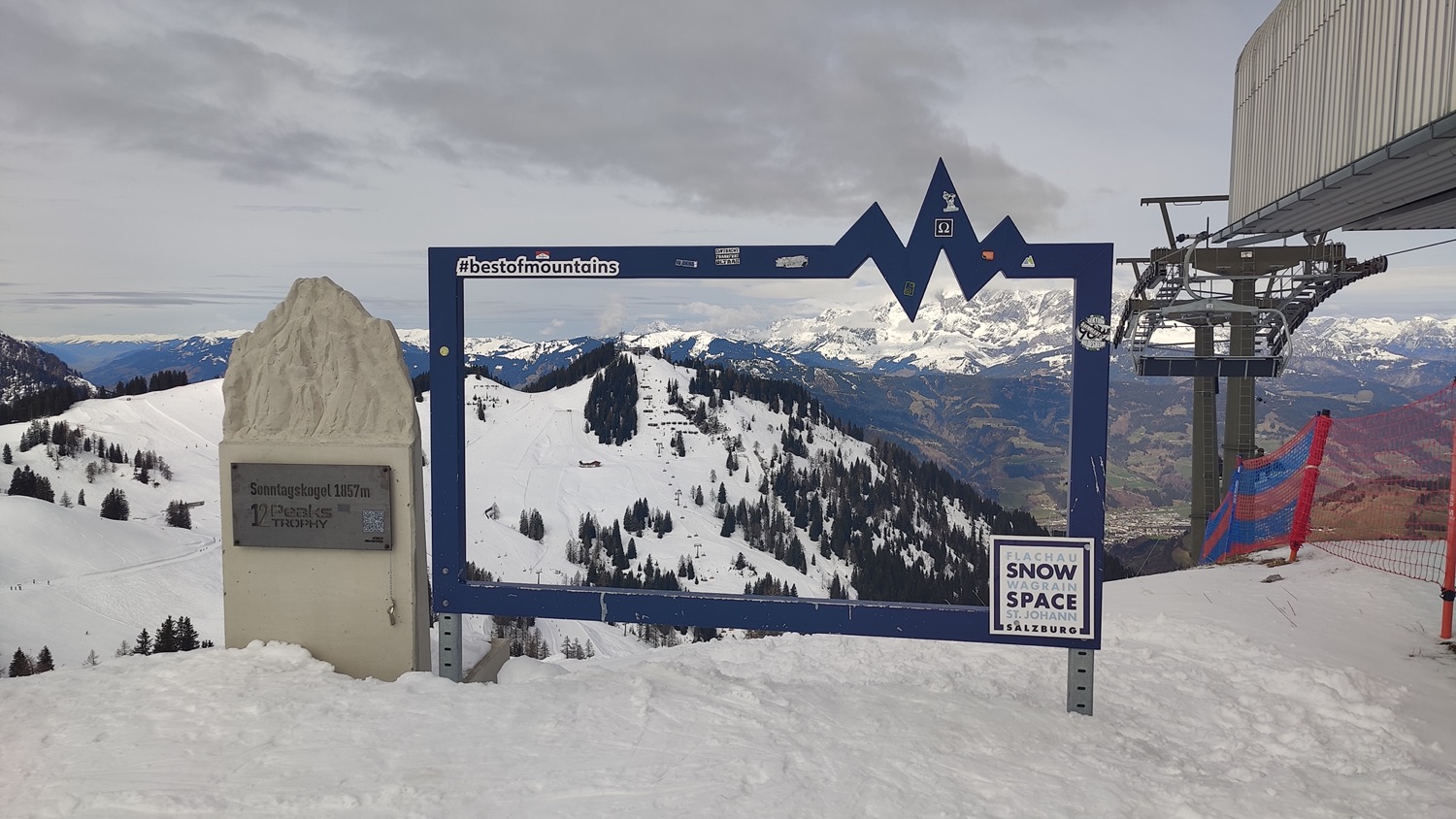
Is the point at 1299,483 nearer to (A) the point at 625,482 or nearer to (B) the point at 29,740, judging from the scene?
(B) the point at 29,740

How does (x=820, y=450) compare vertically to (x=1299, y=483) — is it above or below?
below

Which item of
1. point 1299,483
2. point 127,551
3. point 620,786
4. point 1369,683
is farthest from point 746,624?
point 127,551

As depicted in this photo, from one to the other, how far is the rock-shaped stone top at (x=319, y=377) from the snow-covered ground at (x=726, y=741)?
2093 millimetres

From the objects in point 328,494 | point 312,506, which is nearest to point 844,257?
point 328,494

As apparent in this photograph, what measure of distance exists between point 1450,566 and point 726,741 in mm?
8755

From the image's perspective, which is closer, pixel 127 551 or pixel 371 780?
pixel 371 780

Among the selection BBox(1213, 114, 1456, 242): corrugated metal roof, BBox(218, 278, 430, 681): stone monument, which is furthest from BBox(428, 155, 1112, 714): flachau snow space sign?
BBox(1213, 114, 1456, 242): corrugated metal roof

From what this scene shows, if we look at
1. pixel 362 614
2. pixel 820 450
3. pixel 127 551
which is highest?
pixel 362 614

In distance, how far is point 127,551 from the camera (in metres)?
119

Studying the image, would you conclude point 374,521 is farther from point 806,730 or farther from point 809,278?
point 809,278

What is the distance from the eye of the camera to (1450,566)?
348 inches

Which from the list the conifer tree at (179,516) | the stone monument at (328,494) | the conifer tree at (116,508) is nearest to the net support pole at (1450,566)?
the stone monument at (328,494)

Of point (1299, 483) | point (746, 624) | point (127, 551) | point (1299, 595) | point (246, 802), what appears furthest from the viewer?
point (127, 551)

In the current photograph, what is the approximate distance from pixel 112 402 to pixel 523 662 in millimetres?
237102
